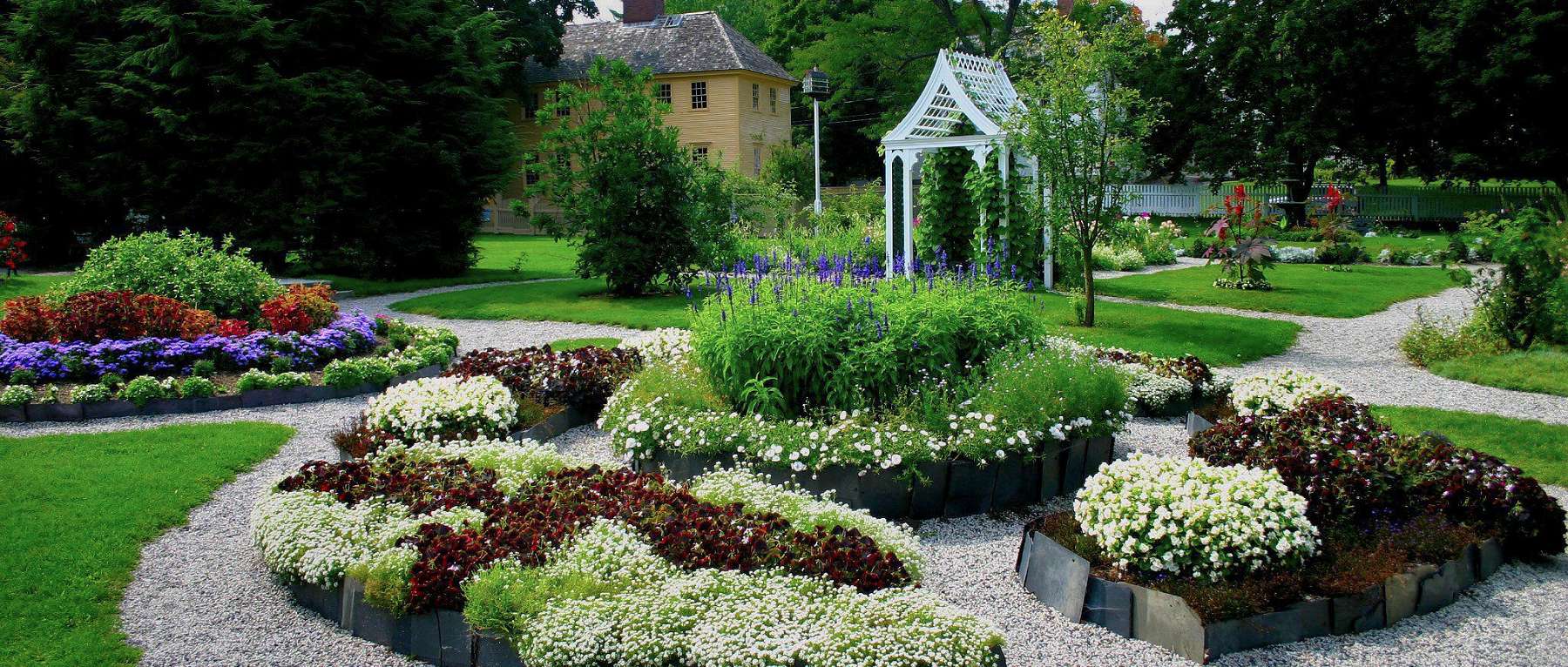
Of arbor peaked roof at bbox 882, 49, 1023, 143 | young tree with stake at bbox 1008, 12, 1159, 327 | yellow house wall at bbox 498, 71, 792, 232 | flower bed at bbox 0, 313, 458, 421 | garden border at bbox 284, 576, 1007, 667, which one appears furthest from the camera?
yellow house wall at bbox 498, 71, 792, 232

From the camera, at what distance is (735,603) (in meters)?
3.99

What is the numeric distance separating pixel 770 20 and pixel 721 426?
42479 millimetres

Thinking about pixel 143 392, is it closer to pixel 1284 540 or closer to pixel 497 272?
pixel 1284 540

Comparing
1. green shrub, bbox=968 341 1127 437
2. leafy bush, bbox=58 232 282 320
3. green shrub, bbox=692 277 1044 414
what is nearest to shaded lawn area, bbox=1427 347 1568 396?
green shrub, bbox=968 341 1127 437

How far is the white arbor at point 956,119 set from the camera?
15062 mm

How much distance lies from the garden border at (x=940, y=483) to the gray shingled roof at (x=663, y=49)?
31.4 metres

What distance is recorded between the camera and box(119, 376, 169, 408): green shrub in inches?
332

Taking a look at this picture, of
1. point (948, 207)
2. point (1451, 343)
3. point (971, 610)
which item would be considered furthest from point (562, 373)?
point (948, 207)

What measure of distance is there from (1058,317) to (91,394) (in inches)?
398

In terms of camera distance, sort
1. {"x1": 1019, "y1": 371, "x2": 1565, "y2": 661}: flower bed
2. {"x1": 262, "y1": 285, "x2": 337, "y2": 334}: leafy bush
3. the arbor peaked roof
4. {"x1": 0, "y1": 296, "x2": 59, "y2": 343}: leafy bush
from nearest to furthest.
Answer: {"x1": 1019, "y1": 371, "x2": 1565, "y2": 661}: flower bed
{"x1": 0, "y1": 296, "x2": 59, "y2": 343}: leafy bush
{"x1": 262, "y1": 285, "x2": 337, "y2": 334}: leafy bush
the arbor peaked roof

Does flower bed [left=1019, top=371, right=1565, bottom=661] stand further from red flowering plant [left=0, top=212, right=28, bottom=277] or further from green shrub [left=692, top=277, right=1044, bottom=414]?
red flowering plant [left=0, top=212, right=28, bottom=277]

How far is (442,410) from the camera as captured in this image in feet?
22.5

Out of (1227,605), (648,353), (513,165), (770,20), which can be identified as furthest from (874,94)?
(1227,605)

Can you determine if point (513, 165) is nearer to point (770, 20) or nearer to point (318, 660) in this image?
point (318, 660)
